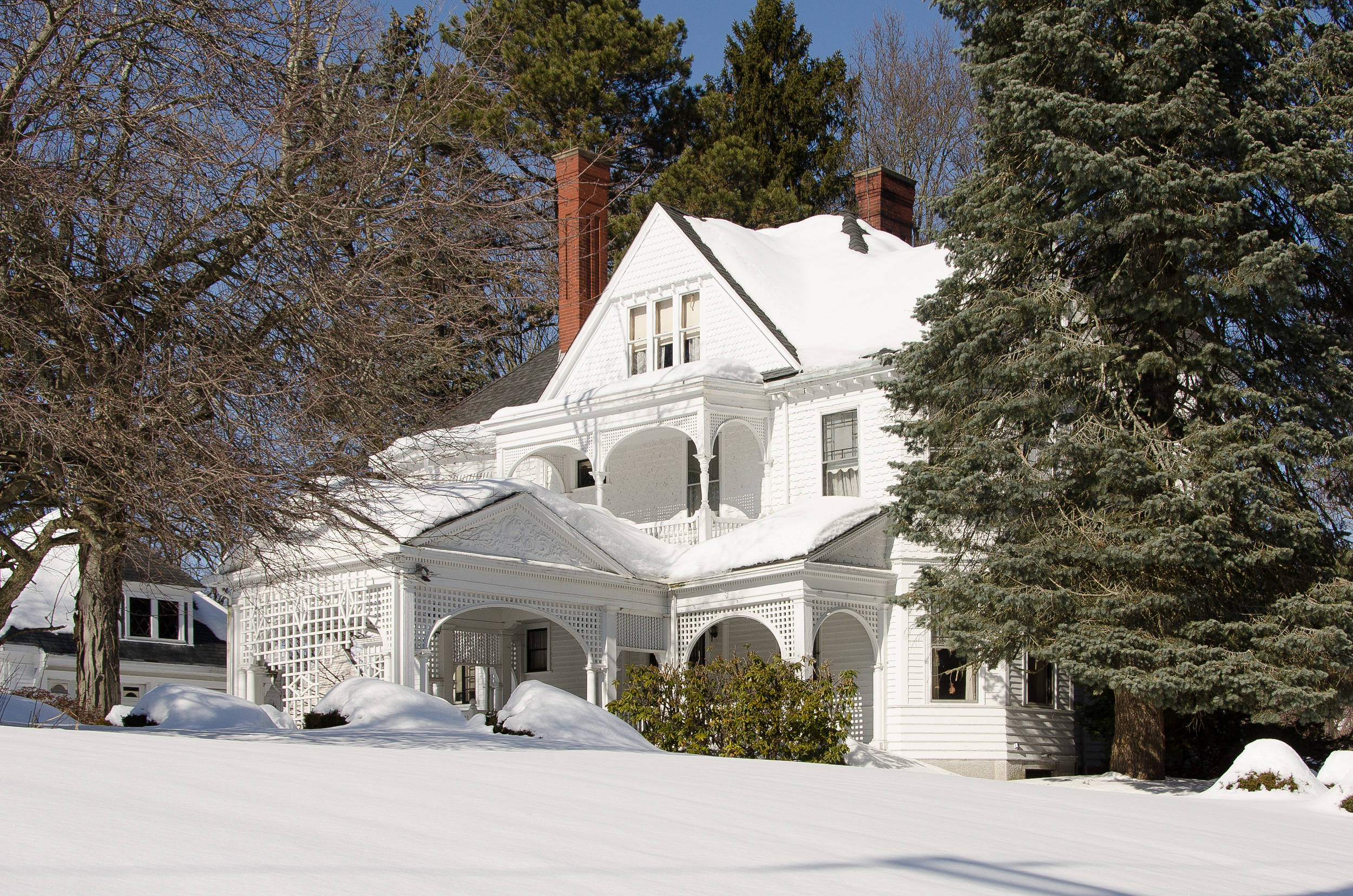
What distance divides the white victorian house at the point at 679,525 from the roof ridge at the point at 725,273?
0.07m

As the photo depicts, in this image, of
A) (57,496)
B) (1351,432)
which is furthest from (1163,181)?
(57,496)

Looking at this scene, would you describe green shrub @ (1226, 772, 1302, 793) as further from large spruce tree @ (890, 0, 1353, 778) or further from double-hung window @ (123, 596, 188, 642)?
double-hung window @ (123, 596, 188, 642)

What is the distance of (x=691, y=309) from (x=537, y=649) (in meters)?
7.14

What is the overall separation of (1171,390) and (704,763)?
9.58 m

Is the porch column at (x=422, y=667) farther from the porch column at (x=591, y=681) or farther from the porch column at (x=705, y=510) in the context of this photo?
the porch column at (x=705, y=510)

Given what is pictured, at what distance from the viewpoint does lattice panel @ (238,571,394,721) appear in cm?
1984

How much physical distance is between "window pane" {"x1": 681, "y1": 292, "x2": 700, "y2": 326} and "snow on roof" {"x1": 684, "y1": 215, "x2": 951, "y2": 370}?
34.8 inches

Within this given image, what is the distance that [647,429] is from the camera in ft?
83.1

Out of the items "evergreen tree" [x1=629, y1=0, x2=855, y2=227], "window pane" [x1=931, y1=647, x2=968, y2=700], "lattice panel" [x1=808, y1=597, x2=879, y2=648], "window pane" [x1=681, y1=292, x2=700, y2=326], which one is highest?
"evergreen tree" [x1=629, y1=0, x2=855, y2=227]

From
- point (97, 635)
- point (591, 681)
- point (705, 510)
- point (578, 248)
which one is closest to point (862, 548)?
point (705, 510)

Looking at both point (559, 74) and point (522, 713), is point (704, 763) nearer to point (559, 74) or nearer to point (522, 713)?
point (522, 713)

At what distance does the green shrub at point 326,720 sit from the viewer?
51.0ft

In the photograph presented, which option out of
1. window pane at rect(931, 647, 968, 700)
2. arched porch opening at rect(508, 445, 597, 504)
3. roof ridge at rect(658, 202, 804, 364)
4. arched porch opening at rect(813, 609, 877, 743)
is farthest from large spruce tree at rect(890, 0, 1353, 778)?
arched porch opening at rect(508, 445, 597, 504)

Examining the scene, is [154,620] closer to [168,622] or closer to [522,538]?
[168,622]
